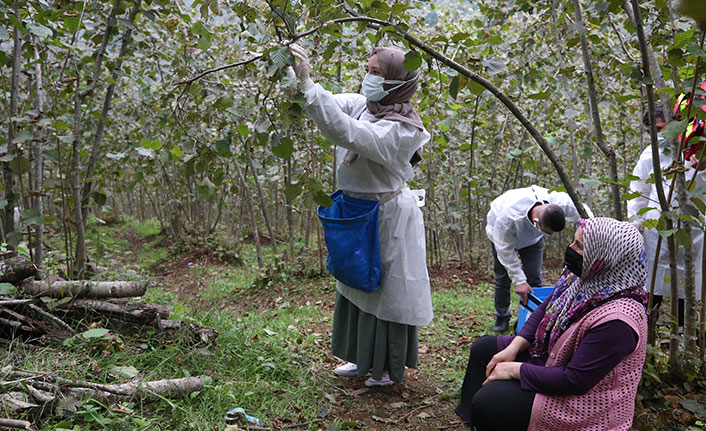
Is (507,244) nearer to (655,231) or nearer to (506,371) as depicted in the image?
(655,231)

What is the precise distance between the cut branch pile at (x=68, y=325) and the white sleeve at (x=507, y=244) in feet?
7.57

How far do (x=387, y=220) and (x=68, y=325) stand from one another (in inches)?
73.1

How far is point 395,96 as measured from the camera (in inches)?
111

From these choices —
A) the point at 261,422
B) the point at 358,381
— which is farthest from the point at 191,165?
the point at 358,381

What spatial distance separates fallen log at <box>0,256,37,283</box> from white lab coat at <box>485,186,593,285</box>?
328cm

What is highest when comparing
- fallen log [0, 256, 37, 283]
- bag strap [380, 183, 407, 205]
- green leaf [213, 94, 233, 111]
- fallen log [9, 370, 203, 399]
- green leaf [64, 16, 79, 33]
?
green leaf [64, 16, 79, 33]

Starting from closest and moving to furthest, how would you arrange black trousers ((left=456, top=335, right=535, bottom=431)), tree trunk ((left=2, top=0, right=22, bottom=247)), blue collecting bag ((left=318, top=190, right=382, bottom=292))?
black trousers ((left=456, top=335, right=535, bottom=431)) → blue collecting bag ((left=318, top=190, right=382, bottom=292)) → tree trunk ((left=2, top=0, right=22, bottom=247))

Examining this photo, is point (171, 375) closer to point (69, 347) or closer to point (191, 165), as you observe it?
point (69, 347)

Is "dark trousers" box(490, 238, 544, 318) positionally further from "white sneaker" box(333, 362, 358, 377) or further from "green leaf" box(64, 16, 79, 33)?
"green leaf" box(64, 16, 79, 33)

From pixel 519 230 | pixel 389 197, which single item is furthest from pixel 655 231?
pixel 389 197

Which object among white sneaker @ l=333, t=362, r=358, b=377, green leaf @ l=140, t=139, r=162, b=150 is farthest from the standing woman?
green leaf @ l=140, t=139, r=162, b=150

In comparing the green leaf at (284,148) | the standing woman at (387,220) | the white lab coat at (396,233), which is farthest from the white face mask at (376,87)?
the green leaf at (284,148)

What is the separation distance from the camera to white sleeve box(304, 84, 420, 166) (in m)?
2.40

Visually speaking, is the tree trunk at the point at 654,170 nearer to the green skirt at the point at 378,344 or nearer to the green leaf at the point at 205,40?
the green skirt at the point at 378,344
